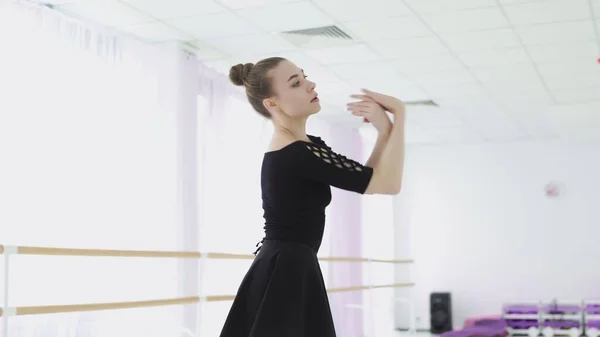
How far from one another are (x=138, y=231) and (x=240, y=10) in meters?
1.75

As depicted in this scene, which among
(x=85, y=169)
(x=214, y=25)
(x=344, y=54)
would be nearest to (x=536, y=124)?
(x=344, y=54)

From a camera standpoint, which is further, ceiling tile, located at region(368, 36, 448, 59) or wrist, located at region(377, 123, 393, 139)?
ceiling tile, located at region(368, 36, 448, 59)

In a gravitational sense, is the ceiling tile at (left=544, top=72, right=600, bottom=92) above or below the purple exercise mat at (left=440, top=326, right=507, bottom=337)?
above

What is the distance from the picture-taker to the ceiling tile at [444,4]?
5.30 metres

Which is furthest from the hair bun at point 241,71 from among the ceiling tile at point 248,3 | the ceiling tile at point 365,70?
the ceiling tile at point 365,70

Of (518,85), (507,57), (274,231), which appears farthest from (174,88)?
(274,231)

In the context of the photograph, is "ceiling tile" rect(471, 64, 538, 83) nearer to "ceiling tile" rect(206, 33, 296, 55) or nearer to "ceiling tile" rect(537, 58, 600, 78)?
"ceiling tile" rect(537, 58, 600, 78)

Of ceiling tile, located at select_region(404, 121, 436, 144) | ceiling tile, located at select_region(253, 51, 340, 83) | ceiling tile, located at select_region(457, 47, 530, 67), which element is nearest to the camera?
ceiling tile, located at select_region(457, 47, 530, 67)

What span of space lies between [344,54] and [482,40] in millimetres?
1100

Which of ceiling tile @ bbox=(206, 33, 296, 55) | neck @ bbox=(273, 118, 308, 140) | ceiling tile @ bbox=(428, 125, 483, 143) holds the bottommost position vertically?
neck @ bbox=(273, 118, 308, 140)

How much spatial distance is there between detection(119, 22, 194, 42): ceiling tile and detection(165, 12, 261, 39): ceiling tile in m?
0.08

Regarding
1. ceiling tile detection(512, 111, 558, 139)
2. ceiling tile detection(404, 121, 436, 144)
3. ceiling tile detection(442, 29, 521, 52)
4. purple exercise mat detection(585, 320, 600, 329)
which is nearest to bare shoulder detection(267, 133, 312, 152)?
ceiling tile detection(442, 29, 521, 52)

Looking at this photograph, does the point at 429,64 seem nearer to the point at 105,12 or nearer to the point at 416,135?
the point at 105,12

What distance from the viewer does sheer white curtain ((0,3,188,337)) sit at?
483 cm
